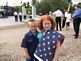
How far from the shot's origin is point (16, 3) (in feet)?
262

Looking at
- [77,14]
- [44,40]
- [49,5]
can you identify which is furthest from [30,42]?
[49,5]

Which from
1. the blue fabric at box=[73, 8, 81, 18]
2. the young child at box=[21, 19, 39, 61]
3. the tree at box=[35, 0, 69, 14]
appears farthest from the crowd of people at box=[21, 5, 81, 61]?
the tree at box=[35, 0, 69, 14]

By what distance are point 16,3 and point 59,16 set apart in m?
58.1

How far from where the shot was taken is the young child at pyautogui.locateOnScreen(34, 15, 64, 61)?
545cm

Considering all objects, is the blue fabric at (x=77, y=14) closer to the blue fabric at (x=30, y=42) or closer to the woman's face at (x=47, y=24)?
the blue fabric at (x=30, y=42)

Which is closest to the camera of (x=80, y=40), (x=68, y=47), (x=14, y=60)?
(x=14, y=60)

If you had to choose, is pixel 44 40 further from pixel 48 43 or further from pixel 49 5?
pixel 49 5

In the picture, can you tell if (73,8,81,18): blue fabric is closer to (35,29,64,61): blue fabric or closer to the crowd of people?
the crowd of people

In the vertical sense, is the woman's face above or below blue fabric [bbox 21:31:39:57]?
above

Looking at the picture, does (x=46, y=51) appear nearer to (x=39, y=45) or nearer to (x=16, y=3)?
(x=39, y=45)

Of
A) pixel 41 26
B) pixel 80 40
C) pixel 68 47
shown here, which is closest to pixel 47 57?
pixel 41 26

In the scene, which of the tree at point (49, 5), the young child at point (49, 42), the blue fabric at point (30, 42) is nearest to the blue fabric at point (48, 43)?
the young child at point (49, 42)

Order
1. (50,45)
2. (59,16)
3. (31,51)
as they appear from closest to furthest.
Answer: (50,45), (31,51), (59,16)

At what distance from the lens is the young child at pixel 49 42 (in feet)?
17.9
